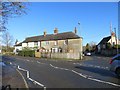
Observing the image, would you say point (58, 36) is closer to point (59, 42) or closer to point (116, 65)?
point (59, 42)

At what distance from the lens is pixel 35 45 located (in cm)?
8138

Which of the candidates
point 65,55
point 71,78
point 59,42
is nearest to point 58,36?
point 59,42

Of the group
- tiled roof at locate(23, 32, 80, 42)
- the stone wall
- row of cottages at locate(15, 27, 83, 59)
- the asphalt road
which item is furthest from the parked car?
tiled roof at locate(23, 32, 80, 42)

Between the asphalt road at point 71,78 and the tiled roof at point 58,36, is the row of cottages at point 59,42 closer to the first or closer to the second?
the tiled roof at point 58,36

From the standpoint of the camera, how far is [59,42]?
69250mm

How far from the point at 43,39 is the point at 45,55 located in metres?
21.8

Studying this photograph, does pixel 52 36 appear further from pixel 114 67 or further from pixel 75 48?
pixel 114 67

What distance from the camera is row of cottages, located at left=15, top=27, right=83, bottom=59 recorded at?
63.9m

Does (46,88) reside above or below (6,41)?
below

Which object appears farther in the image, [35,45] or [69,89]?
[35,45]

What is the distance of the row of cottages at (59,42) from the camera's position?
210ft

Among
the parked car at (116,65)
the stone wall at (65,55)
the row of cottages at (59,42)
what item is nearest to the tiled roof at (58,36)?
the row of cottages at (59,42)

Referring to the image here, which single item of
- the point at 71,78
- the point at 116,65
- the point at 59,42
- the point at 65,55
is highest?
the point at 59,42

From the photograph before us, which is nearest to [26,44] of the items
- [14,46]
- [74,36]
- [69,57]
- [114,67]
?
[14,46]
